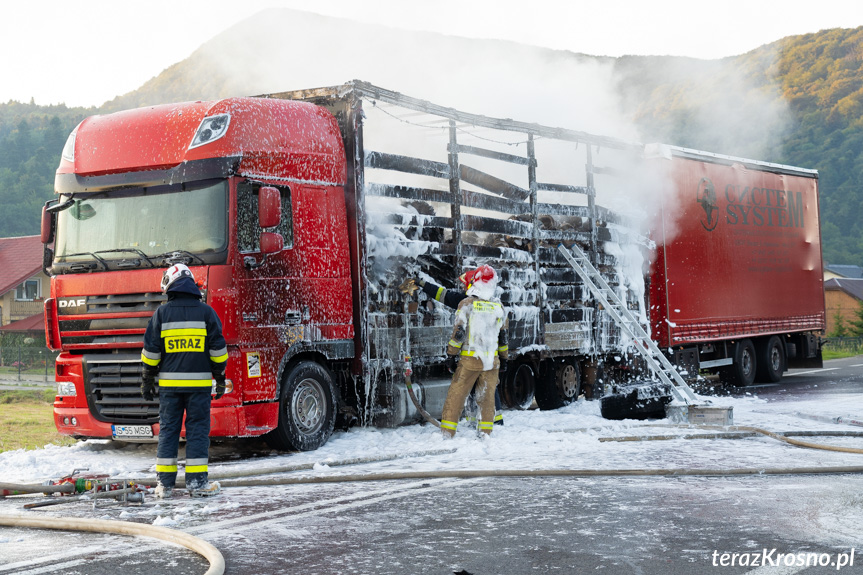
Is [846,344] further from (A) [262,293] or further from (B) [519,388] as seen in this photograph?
(A) [262,293]

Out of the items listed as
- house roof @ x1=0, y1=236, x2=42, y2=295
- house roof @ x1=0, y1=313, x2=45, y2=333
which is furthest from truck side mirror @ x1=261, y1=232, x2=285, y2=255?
house roof @ x1=0, y1=236, x2=42, y2=295

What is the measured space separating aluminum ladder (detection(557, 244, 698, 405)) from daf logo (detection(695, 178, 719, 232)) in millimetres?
3038

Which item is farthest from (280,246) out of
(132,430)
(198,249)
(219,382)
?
(132,430)

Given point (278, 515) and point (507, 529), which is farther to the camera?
point (278, 515)

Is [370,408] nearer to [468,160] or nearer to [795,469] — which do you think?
[468,160]

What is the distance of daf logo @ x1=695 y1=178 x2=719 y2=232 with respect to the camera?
1616cm

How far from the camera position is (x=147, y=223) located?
8.99 meters

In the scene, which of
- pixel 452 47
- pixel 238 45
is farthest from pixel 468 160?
pixel 238 45

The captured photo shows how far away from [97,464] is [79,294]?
154cm

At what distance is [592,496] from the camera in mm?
6941

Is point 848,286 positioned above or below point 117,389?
above

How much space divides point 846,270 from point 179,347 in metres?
80.3

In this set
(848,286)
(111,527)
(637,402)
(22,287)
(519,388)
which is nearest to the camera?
(111,527)

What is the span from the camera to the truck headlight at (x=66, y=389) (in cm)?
930
